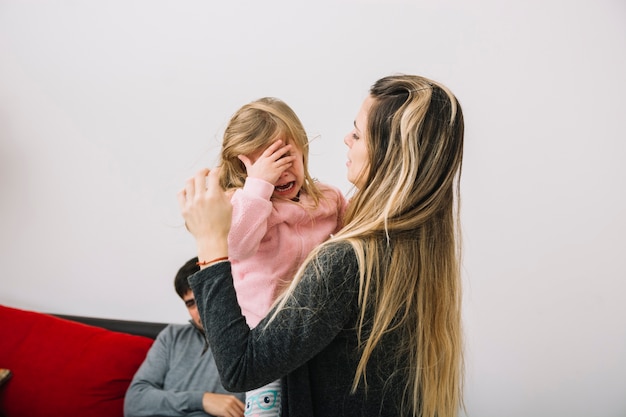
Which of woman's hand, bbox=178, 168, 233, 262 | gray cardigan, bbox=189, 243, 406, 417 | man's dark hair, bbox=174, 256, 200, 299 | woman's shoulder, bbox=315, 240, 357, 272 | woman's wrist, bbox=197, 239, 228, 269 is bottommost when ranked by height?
man's dark hair, bbox=174, 256, 200, 299

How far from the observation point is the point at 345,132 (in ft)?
6.85

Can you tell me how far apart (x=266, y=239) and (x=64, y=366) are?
1.31 metres

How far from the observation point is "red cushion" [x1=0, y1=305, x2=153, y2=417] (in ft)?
6.80

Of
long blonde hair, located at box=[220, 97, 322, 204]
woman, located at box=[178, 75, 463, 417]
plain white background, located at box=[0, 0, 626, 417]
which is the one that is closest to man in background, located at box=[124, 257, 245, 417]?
plain white background, located at box=[0, 0, 626, 417]

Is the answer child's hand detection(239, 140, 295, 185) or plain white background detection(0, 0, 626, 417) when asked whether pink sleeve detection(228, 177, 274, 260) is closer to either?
child's hand detection(239, 140, 295, 185)

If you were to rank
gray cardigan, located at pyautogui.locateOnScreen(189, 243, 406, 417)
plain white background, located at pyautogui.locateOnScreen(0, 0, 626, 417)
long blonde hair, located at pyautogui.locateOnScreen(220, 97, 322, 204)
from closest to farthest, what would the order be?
gray cardigan, located at pyautogui.locateOnScreen(189, 243, 406, 417) < long blonde hair, located at pyautogui.locateOnScreen(220, 97, 322, 204) < plain white background, located at pyautogui.locateOnScreen(0, 0, 626, 417)

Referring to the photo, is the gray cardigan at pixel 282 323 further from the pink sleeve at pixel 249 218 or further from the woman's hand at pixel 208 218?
the pink sleeve at pixel 249 218

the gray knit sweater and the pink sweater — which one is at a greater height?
the pink sweater

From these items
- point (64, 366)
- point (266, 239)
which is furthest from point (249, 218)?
point (64, 366)

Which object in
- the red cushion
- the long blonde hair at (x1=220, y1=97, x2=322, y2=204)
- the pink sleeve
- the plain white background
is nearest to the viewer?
the pink sleeve

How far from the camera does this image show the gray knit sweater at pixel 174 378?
1.95m

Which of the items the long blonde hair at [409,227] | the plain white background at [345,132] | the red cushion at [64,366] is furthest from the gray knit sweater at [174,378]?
the long blonde hair at [409,227]

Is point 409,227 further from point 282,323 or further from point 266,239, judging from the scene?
point 266,239

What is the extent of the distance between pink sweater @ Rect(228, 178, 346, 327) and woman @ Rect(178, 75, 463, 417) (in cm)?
15
